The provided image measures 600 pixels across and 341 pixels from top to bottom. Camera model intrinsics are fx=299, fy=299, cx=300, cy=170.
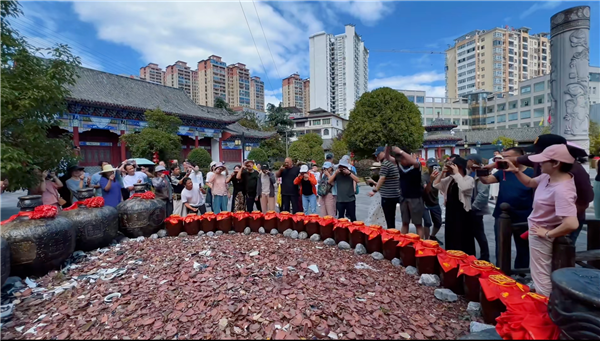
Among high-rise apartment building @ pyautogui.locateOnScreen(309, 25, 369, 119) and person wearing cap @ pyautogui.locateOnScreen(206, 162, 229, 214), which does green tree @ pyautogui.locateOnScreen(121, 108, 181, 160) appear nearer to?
person wearing cap @ pyautogui.locateOnScreen(206, 162, 229, 214)

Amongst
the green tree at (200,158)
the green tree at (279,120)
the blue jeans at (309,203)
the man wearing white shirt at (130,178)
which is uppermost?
the green tree at (279,120)

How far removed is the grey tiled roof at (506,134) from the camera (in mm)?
35344

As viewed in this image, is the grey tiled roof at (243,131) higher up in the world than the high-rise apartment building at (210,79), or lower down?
lower down

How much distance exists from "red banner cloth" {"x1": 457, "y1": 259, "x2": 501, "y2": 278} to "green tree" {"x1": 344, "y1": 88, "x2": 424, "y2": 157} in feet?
71.0

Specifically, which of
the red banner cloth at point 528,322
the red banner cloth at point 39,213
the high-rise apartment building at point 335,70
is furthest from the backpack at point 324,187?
the high-rise apartment building at point 335,70

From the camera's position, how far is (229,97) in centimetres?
6406

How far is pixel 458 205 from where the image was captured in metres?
3.99

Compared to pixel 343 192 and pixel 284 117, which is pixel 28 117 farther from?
pixel 284 117

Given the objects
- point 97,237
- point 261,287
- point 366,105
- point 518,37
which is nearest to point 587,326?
point 261,287

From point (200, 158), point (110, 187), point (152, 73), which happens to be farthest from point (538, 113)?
point (152, 73)

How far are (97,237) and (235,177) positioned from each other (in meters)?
2.79

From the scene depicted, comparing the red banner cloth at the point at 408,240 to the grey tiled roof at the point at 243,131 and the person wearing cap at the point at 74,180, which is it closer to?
the person wearing cap at the point at 74,180

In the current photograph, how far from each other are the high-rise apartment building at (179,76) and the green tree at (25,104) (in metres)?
60.0

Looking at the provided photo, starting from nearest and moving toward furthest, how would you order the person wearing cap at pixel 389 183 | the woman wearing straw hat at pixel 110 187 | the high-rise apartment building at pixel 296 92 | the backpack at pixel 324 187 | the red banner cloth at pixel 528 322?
the red banner cloth at pixel 528 322 → the person wearing cap at pixel 389 183 → the woman wearing straw hat at pixel 110 187 → the backpack at pixel 324 187 → the high-rise apartment building at pixel 296 92
